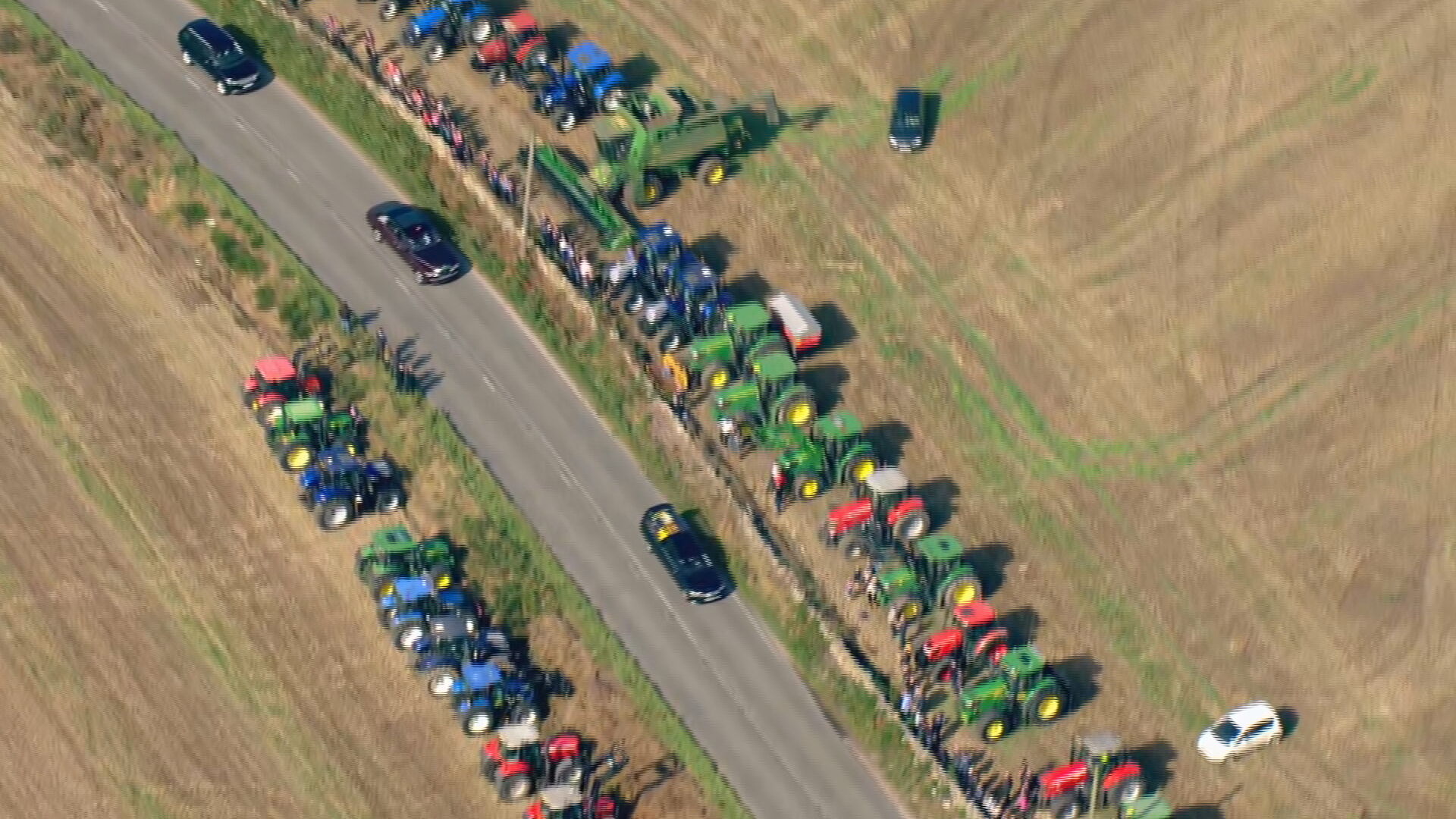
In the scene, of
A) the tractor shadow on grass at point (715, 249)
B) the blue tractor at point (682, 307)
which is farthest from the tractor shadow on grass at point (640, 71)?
the blue tractor at point (682, 307)

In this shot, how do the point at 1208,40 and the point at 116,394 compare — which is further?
the point at 1208,40

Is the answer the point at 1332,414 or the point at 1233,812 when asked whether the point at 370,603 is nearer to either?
the point at 1233,812

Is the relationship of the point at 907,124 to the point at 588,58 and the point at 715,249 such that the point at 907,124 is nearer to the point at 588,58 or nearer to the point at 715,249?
the point at 715,249

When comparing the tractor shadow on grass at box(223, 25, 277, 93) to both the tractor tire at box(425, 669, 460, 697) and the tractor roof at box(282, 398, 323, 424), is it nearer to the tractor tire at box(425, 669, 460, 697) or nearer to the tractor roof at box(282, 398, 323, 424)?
the tractor roof at box(282, 398, 323, 424)

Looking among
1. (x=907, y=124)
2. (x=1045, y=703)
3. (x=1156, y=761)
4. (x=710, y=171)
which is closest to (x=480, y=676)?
(x=1045, y=703)

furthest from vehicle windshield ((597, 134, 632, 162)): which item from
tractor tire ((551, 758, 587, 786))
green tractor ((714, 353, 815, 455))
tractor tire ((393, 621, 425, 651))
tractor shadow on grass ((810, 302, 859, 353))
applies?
tractor tire ((551, 758, 587, 786))

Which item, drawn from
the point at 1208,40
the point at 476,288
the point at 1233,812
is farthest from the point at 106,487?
the point at 1208,40
